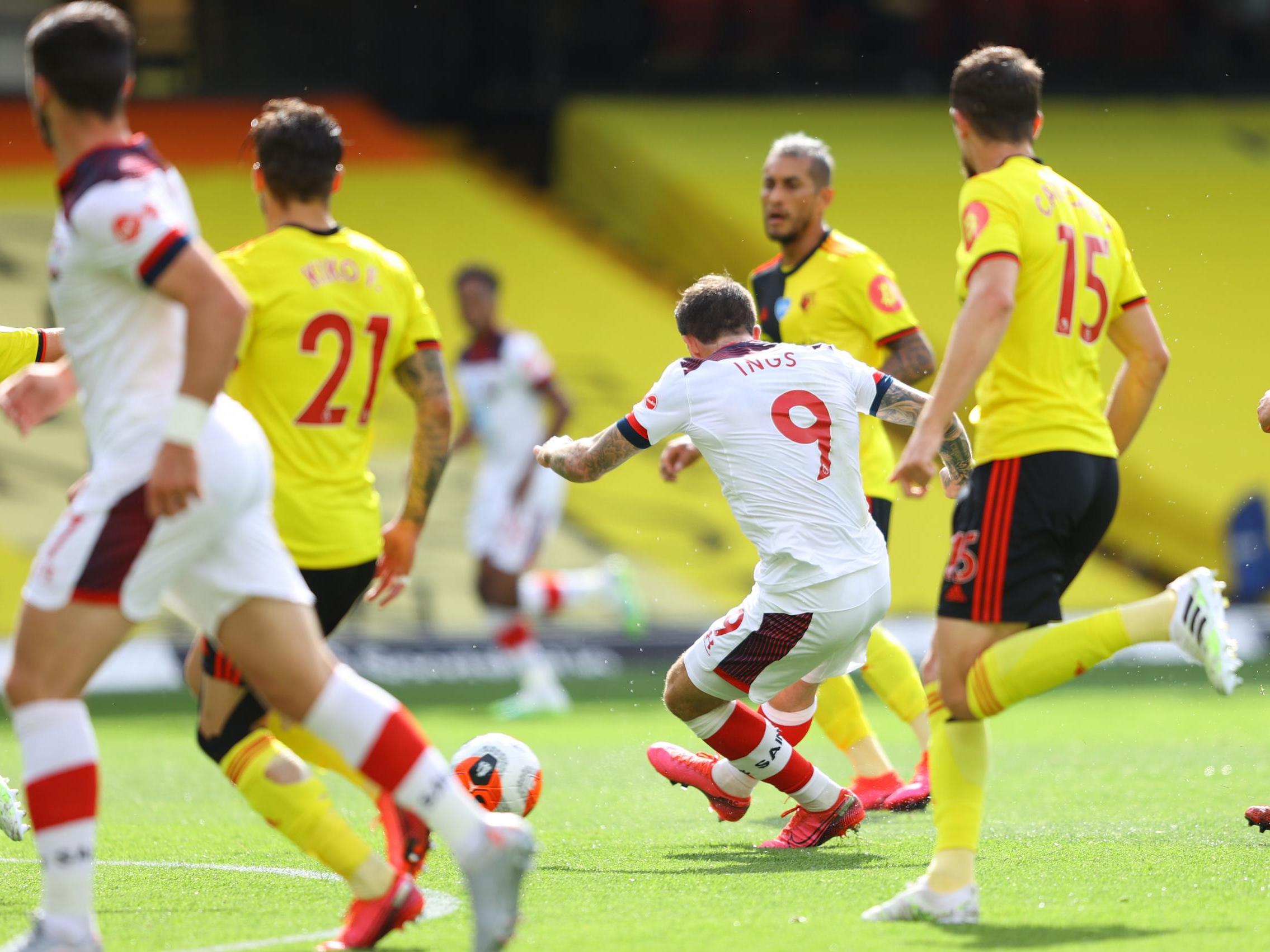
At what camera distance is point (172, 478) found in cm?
385

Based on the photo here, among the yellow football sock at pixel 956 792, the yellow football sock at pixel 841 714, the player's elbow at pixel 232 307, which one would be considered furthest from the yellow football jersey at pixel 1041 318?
the yellow football sock at pixel 841 714

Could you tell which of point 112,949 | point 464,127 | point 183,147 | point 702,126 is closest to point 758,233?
point 702,126

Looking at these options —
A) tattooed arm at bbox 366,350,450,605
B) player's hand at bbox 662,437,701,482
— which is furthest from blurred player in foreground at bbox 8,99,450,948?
player's hand at bbox 662,437,701,482

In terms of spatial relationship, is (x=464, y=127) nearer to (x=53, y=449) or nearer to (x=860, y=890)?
(x=53, y=449)

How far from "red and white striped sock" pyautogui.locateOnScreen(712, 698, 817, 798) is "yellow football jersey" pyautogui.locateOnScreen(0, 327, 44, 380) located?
2686 millimetres

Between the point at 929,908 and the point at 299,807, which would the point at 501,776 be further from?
the point at 929,908

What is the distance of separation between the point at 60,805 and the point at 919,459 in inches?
85.1

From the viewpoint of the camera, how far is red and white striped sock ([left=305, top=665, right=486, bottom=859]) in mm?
4070

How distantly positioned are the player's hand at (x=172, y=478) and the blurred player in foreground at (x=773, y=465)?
1.82m

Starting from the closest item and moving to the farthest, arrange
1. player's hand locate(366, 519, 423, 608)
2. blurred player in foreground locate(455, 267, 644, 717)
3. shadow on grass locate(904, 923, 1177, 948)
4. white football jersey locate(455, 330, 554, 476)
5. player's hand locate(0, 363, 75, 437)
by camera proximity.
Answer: shadow on grass locate(904, 923, 1177, 948) < player's hand locate(0, 363, 75, 437) < player's hand locate(366, 519, 423, 608) < blurred player in foreground locate(455, 267, 644, 717) < white football jersey locate(455, 330, 554, 476)

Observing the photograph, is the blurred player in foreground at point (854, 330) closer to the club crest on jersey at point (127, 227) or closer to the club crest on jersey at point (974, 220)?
the club crest on jersey at point (974, 220)

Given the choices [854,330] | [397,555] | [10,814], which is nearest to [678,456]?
[854,330]

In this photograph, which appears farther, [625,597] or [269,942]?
[625,597]

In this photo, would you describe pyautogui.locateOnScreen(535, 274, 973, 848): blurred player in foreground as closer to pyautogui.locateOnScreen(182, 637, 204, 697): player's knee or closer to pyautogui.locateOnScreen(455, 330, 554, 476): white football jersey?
pyautogui.locateOnScreen(182, 637, 204, 697): player's knee
